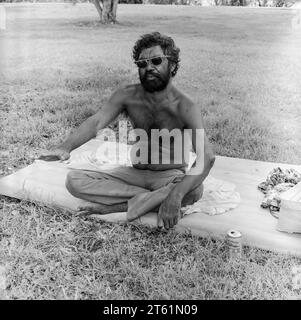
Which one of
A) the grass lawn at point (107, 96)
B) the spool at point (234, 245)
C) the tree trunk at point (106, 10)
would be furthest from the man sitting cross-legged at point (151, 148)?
the tree trunk at point (106, 10)

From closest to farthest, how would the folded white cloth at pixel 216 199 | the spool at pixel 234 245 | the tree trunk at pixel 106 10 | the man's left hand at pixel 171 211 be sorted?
the spool at pixel 234 245 < the man's left hand at pixel 171 211 < the folded white cloth at pixel 216 199 < the tree trunk at pixel 106 10

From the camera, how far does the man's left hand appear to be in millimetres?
3348

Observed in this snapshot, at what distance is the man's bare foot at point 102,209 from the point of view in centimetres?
369

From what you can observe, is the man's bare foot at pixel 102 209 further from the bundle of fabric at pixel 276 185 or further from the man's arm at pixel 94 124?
the bundle of fabric at pixel 276 185

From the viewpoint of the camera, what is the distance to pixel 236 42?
7898mm

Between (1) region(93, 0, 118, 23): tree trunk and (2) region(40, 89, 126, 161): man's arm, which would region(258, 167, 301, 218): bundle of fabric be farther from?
(1) region(93, 0, 118, 23): tree trunk

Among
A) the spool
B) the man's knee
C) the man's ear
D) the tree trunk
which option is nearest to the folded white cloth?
the man's knee

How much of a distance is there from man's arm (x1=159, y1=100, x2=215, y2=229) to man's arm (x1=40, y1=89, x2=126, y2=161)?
508 mm

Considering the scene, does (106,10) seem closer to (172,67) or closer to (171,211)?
(172,67)

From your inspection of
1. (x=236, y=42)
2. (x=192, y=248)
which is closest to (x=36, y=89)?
(x=236, y=42)

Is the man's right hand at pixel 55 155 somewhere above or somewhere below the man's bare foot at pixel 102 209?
above

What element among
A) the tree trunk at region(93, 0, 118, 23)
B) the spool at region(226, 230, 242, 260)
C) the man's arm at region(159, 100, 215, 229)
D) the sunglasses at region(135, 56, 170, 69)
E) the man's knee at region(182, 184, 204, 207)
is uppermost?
the tree trunk at region(93, 0, 118, 23)

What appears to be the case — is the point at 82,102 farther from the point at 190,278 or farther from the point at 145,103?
the point at 190,278
